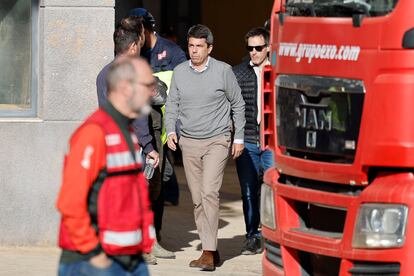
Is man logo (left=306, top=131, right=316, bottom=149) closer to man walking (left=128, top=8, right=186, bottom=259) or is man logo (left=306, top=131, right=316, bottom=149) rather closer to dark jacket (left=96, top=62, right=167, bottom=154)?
dark jacket (left=96, top=62, right=167, bottom=154)

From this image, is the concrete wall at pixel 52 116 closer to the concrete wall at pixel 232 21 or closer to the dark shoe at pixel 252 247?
the dark shoe at pixel 252 247

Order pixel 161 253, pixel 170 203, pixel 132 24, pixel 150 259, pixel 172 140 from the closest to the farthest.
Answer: pixel 132 24
pixel 172 140
pixel 150 259
pixel 161 253
pixel 170 203

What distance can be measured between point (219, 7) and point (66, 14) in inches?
452

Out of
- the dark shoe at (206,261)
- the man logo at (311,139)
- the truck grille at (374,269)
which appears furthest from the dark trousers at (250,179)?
the truck grille at (374,269)

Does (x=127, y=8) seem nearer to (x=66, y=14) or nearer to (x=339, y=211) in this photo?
(x=66, y=14)

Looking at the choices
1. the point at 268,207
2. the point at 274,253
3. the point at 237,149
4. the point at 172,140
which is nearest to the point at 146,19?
the point at 172,140

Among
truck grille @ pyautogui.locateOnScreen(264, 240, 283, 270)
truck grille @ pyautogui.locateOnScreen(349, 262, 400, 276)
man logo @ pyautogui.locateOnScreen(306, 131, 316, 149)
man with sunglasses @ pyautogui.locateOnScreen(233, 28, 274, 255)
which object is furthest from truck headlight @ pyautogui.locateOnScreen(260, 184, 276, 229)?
man with sunglasses @ pyautogui.locateOnScreen(233, 28, 274, 255)

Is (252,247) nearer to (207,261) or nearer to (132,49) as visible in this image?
(207,261)

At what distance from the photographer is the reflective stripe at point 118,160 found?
5.99 metres

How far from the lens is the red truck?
24.1ft

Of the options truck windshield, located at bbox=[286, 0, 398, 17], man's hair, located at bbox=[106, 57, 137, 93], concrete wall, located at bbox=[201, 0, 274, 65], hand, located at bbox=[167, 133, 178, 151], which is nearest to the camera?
man's hair, located at bbox=[106, 57, 137, 93]

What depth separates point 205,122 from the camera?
10648 mm

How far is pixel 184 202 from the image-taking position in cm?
1495

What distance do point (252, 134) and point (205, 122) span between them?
952 millimetres
